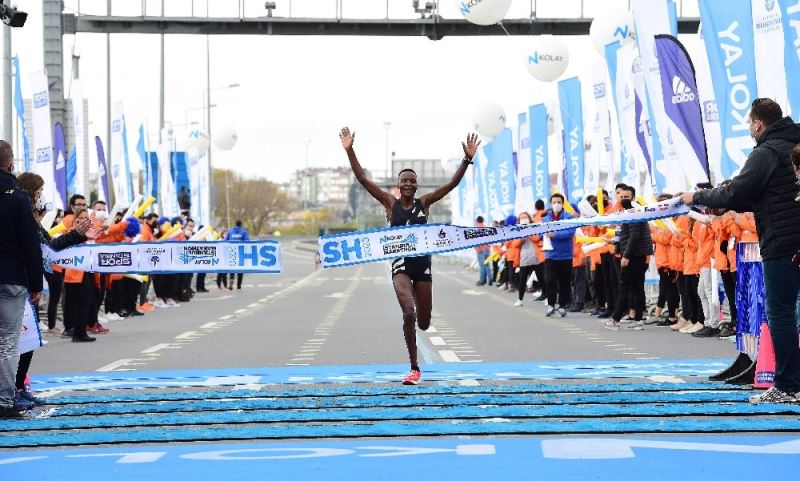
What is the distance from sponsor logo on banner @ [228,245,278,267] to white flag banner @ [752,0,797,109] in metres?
7.11

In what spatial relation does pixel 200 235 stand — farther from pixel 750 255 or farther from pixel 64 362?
pixel 750 255

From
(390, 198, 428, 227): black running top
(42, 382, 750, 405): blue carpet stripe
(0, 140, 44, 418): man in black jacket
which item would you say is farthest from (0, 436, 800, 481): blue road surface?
(390, 198, 428, 227): black running top

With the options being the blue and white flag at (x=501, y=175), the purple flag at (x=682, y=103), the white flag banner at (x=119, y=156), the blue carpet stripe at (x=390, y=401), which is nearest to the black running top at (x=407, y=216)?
the blue carpet stripe at (x=390, y=401)

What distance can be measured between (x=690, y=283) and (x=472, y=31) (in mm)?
14549

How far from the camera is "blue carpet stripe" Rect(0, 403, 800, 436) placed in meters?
8.84

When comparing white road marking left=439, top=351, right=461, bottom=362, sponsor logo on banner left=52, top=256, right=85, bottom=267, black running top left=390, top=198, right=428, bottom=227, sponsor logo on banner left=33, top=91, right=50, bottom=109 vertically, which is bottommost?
white road marking left=439, top=351, right=461, bottom=362

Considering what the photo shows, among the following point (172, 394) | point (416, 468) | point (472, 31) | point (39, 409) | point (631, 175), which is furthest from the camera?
point (472, 31)

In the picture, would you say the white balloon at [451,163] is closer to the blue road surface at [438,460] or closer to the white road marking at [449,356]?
the white road marking at [449,356]

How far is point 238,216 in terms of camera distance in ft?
549

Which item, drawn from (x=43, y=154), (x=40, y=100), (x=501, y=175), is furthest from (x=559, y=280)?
(x=501, y=175)

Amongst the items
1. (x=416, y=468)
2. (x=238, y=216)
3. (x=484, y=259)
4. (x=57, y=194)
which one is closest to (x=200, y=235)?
(x=57, y=194)

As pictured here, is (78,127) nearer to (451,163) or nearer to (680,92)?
(680,92)

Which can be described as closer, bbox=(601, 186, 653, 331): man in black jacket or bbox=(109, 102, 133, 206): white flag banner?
bbox=(601, 186, 653, 331): man in black jacket

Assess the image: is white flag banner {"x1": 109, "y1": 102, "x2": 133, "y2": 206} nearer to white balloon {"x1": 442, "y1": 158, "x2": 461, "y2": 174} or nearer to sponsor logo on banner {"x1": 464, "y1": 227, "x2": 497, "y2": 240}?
sponsor logo on banner {"x1": 464, "y1": 227, "x2": 497, "y2": 240}
